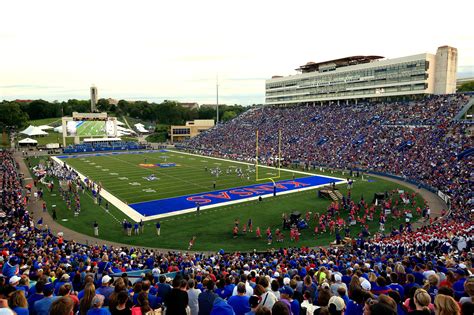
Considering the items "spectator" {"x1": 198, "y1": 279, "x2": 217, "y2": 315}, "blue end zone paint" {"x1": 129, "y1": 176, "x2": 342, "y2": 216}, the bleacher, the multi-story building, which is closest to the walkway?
"blue end zone paint" {"x1": 129, "y1": 176, "x2": 342, "y2": 216}

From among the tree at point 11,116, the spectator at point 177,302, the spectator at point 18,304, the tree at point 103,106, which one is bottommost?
the spectator at point 177,302

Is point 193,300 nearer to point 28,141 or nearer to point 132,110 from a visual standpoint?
point 28,141

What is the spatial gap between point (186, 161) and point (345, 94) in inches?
1424

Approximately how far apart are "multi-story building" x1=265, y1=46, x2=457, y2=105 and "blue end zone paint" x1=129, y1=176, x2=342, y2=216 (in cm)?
3091

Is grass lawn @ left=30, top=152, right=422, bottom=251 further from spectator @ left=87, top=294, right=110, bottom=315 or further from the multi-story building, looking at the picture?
the multi-story building

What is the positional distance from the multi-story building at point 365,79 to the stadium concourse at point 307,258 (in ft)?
16.8

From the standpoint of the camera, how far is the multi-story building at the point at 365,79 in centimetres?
5568

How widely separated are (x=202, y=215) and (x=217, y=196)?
5.81m

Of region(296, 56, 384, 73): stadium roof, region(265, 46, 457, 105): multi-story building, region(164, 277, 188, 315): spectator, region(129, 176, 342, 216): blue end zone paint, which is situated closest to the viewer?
region(164, 277, 188, 315): spectator

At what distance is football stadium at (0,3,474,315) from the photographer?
5.55 meters

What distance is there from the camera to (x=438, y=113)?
46.4 metres

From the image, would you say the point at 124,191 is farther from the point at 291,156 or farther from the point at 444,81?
the point at 444,81

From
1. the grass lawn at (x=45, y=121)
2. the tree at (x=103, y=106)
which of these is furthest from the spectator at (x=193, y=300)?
the tree at (x=103, y=106)

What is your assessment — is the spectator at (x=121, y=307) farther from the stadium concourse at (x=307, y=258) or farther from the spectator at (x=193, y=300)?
the spectator at (x=193, y=300)
